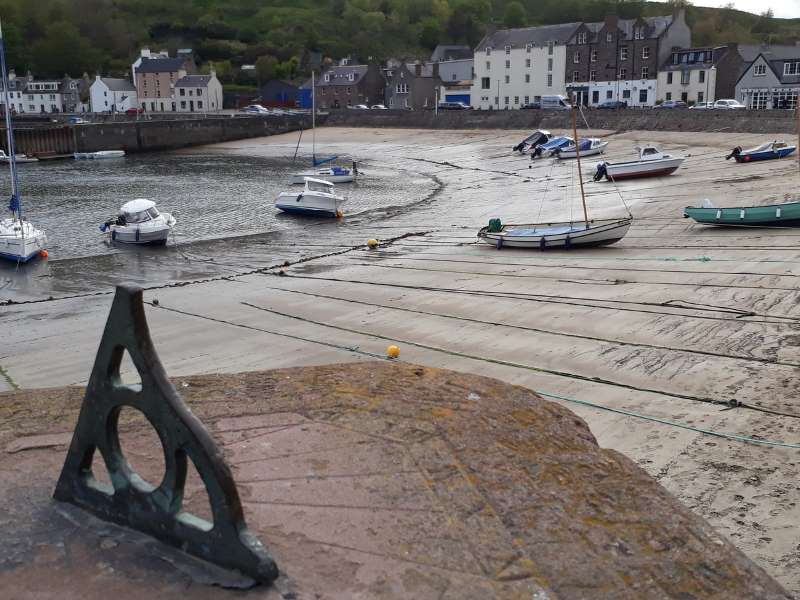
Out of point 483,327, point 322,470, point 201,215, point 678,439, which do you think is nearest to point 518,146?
point 201,215

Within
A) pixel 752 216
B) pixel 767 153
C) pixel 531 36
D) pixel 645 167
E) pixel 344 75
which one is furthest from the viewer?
pixel 344 75

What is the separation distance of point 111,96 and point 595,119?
280ft

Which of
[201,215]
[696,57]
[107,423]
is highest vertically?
[696,57]

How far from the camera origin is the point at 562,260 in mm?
22969

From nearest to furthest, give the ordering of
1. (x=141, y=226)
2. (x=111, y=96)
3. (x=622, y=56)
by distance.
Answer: (x=141, y=226), (x=622, y=56), (x=111, y=96)

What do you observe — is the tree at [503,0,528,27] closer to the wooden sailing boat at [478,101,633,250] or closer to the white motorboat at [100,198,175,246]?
the white motorboat at [100,198,175,246]

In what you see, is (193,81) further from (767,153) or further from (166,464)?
(166,464)

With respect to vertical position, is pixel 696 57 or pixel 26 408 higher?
pixel 696 57

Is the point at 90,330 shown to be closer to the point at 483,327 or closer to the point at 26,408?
the point at 483,327

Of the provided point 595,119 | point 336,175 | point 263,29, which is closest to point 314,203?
point 336,175

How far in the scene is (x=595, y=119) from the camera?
65.2m

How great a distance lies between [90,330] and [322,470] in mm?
12872

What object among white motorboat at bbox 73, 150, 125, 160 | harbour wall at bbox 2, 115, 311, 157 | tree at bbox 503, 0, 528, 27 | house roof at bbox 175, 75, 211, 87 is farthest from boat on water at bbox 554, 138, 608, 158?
tree at bbox 503, 0, 528, 27

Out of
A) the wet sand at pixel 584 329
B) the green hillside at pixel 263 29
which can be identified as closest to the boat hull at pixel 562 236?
the wet sand at pixel 584 329
